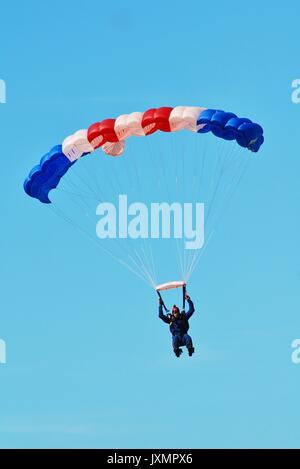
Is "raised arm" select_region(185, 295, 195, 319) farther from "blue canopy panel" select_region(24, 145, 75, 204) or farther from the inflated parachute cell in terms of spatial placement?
"blue canopy panel" select_region(24, 145, 75, 204)

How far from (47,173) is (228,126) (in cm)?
519

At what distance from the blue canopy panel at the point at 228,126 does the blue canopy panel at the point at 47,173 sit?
156 inches

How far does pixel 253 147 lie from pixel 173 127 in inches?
87.0

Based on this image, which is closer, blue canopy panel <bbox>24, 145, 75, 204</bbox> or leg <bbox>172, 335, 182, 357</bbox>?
leg <bbox>172, 335, 182, 357</bbox>

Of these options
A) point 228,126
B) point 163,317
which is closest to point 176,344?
point 163,317

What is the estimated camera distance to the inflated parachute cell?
130m

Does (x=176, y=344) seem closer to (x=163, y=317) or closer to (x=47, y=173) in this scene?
(x=163, y=317)

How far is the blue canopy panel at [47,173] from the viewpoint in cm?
13162

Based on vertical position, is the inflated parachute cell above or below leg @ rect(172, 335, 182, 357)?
above

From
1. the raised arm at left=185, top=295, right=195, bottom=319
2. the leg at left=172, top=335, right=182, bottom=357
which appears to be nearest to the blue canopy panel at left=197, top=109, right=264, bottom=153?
the raised arm at left=185, top=295, right=195, bottom=319

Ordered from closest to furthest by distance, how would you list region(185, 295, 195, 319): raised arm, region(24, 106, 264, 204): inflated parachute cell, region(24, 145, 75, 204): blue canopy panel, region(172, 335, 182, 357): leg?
region(185, 295, 195, 319): raised arm, region(172, 335, 182, 357): leg, region(24, 106, 264, 204): inflated parachute cell, region(24, 145, 75, 204): blue canopy panel
